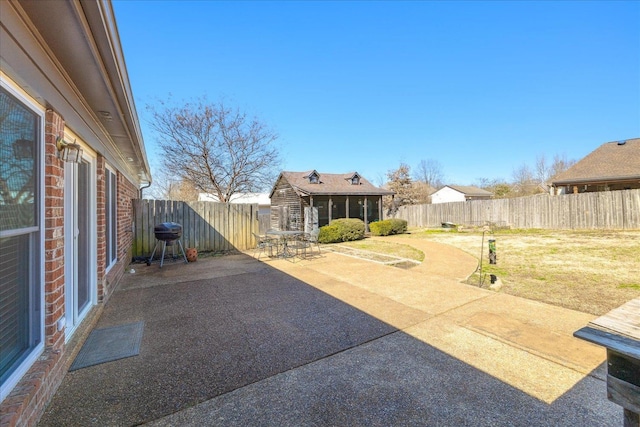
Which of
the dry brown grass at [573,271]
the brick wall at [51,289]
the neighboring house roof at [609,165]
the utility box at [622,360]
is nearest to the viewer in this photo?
the utility box at [622,360]

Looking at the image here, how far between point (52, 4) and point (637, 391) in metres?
3.84

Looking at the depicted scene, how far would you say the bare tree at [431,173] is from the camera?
4328 cm

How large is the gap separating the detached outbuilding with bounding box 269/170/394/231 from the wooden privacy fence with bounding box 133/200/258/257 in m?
5.40

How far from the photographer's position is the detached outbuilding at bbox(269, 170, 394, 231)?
18.0m

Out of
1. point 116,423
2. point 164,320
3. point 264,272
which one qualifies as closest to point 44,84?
point 116,423

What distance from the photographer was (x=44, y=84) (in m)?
2.14

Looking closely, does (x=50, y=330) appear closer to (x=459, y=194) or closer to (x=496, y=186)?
(x=459, y=194)

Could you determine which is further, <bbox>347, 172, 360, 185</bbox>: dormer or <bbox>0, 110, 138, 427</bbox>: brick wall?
<bbox>347, 172, 360, 185</bbox>: dormer

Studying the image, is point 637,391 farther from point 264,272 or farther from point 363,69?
point 363,69

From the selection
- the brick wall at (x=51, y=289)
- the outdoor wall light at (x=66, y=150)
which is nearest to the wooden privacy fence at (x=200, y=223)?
the brick wall at (x=51, y=289)

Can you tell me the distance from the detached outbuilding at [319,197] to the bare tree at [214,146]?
2361 millimetres

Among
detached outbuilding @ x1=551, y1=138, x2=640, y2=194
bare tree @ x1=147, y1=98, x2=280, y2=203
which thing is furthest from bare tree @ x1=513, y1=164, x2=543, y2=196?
bare tree @ x1=147, y1=98, x2=280, y2=203

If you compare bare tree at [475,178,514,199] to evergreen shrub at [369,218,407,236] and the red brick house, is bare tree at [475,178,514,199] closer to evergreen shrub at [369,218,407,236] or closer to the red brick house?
evergreen shrub at [369,218,407,236]

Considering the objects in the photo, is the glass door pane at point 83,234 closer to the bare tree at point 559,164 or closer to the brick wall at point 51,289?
the brick wall at point 51,289
